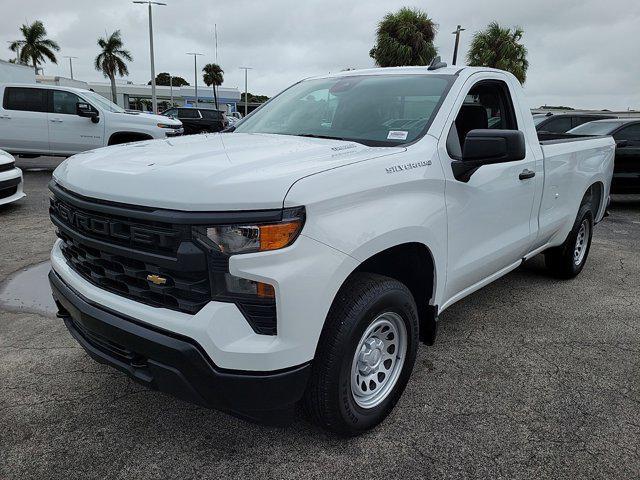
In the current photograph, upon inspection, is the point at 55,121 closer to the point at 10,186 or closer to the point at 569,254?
the point at 10,186

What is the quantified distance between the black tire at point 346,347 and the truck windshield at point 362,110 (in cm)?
86

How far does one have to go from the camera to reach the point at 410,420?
8.61 feet

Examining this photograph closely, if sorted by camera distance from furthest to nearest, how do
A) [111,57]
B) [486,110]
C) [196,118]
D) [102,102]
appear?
1. [111,57]
2. [196,118]
3. [102,102]
4. [486,110]

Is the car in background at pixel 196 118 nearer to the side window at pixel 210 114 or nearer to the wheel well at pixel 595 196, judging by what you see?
the side window at pixel 210 114

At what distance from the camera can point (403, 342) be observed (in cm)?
261

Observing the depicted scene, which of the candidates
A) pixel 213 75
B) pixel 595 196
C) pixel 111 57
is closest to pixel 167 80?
pixel 213 75

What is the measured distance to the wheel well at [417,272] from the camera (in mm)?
2533

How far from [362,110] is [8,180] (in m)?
6.24

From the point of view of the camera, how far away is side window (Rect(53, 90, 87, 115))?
445 inches

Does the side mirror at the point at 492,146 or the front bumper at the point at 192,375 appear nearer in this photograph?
the front bumper at the point at 192,375

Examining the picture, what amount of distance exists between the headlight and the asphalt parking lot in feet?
3.55

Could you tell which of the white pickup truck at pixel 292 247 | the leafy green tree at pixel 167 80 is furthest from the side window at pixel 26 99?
the leafy green tree at pixel 167 80

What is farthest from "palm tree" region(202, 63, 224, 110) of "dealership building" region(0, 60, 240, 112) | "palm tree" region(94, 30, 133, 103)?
"palm tree" region(94, 30, 133, 103)

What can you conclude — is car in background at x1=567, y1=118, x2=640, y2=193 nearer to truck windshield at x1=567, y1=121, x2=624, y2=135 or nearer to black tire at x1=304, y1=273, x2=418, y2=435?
truck windshield at x1=567, y1=121, x2=624, y2=135
